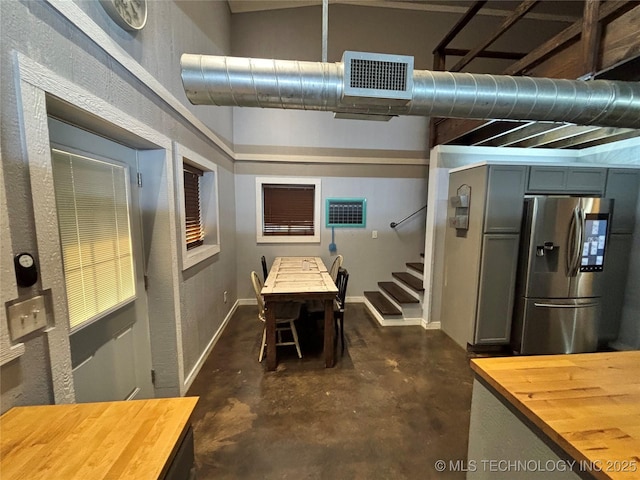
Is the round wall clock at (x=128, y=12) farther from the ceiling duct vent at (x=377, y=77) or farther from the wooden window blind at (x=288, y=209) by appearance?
the wooden window blind at (x=288, y=209)

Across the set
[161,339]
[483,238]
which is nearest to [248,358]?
[161,339]

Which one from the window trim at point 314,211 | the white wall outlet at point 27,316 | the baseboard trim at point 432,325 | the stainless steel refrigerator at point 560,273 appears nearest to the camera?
the white wall outlet at point 27,316

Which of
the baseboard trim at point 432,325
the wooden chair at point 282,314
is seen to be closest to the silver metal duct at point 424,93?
the wooden chair at point 282,314

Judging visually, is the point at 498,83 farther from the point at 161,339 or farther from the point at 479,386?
the point at 161,339

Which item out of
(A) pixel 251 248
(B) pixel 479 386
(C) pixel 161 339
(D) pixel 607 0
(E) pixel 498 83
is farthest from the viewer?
(A) pixel 251 248

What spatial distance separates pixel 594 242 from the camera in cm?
268

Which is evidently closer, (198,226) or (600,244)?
(600,244)

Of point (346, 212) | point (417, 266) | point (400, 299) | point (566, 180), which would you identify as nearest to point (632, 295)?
point (566, 180)

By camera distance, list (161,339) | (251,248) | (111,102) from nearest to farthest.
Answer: (111,102), (161,339), (251,248)

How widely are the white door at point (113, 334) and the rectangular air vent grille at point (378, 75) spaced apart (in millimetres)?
1551

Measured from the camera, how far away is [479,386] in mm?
1230

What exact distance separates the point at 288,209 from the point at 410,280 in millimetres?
2238

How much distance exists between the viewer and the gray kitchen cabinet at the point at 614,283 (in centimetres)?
287

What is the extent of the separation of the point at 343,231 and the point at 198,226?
2244 millimetres
